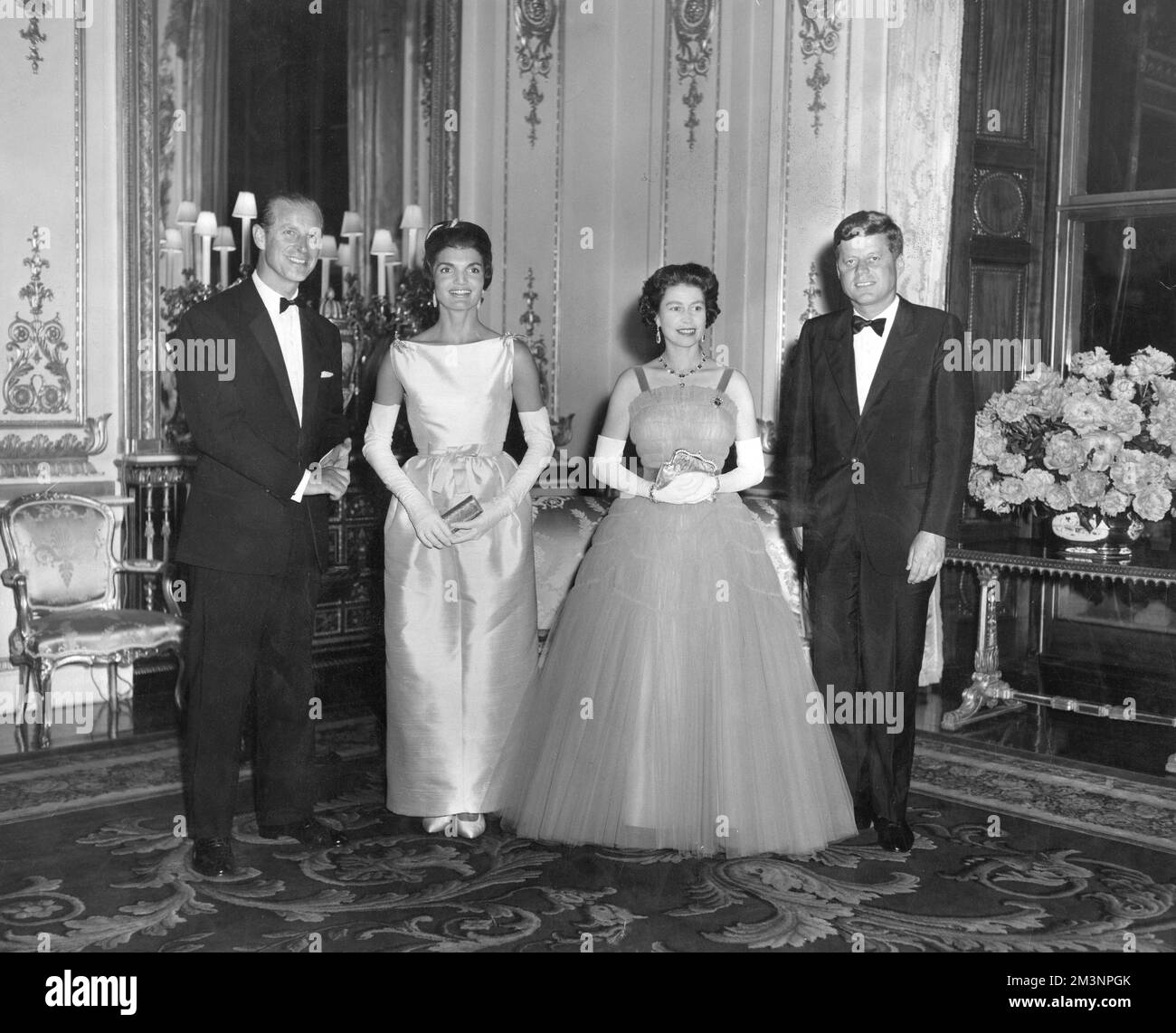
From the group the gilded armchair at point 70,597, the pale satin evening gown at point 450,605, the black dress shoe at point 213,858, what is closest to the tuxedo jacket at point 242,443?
the pale satin evening gown at point 450,605

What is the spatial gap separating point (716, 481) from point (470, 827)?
1.27m

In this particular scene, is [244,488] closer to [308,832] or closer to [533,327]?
[308,832]

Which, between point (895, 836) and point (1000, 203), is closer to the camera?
point (895, 836)

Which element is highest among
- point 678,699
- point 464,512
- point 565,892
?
point 464,512

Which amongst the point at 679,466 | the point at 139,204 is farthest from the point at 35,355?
the point at 679,466

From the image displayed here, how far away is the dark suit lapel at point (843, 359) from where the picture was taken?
3.81 m

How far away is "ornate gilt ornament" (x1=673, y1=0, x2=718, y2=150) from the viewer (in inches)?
265

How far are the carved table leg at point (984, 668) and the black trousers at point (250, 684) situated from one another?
2822 millimetres

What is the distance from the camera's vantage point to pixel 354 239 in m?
6.93

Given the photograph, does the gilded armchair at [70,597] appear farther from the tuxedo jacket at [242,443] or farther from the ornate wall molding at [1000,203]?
the ornate wall molding at [1000,203]

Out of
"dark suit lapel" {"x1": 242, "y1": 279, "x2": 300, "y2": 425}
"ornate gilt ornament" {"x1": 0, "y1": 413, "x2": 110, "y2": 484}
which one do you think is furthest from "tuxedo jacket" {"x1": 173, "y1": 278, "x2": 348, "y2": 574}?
"ornate gilt ornament" {"x1": 0, "y1": 413, "x2": 110, "y2": 484}

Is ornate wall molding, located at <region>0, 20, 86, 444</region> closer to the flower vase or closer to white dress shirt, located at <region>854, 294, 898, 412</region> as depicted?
white dress shirt, located at <region>854, 294, 898, 412</region>
